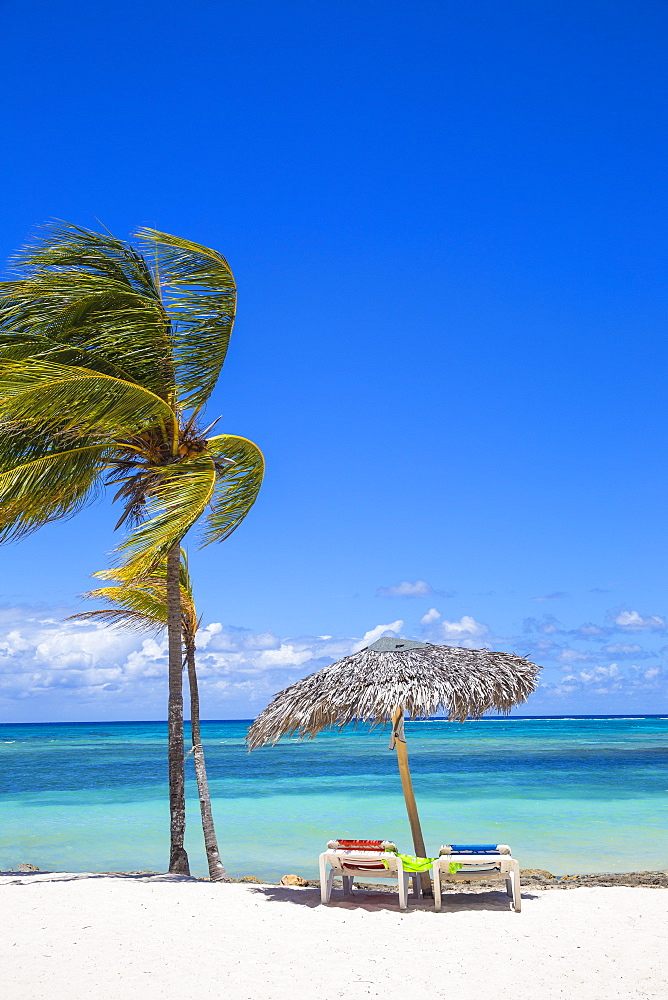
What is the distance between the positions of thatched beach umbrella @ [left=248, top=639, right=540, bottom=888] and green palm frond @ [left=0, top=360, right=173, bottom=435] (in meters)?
2.74

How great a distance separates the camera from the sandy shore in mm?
4621

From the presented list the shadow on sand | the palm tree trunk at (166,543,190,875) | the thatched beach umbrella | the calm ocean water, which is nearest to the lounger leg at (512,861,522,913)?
the shadow on sand

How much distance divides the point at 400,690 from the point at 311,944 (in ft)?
6.60

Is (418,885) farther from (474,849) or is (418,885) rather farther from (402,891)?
(474,849)

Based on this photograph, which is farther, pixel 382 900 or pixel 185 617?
pixel 185 617

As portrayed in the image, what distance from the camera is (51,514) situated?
7980 mm

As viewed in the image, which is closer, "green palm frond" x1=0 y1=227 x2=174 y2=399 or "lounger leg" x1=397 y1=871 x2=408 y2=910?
"lounger leg" x1=397 y1=871 x2=408 y2=910

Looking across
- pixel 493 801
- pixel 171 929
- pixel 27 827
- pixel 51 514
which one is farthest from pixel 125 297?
pixel 493 801

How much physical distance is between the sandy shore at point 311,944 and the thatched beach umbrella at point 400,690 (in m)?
1.11

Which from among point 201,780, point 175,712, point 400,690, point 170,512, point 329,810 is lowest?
point 329,810

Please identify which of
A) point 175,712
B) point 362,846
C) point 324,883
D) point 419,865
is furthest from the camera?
point 175,712

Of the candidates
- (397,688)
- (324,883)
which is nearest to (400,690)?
(397,688)

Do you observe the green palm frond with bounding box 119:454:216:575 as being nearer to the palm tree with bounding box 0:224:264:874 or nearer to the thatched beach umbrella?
the palm tree with bounding box 0:224:264:874

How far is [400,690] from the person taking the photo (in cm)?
682
